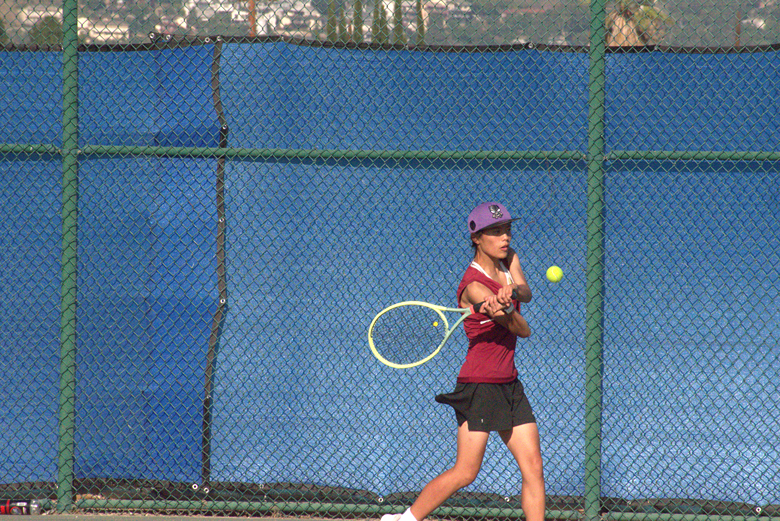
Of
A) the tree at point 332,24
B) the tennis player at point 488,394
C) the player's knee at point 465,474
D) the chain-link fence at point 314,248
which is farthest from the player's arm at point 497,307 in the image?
the tree at point 332,24

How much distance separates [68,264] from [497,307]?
2689mm

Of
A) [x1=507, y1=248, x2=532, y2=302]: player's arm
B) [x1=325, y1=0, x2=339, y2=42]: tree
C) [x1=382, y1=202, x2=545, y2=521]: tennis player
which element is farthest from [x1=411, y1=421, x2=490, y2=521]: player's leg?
[x1=325, y1=0, x2=339, y2=42]: tree

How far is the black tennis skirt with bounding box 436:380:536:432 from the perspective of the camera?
3465mm

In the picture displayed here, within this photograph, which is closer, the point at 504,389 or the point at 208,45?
the point at 504,389

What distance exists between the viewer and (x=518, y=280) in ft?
12.2

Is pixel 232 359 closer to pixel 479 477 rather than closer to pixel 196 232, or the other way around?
pixel 196 232

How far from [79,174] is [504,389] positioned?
2.88 metres

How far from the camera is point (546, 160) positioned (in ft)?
14.5

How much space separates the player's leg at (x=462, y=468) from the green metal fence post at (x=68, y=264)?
228 centimetres

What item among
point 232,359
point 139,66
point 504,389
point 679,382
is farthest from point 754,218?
point 139,66

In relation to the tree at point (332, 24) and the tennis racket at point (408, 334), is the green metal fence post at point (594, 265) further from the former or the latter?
the tree at point (332, 24)

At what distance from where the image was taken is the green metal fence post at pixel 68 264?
4.41m

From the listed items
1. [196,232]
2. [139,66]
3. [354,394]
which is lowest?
[354,394]

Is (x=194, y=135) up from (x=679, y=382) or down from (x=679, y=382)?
up
